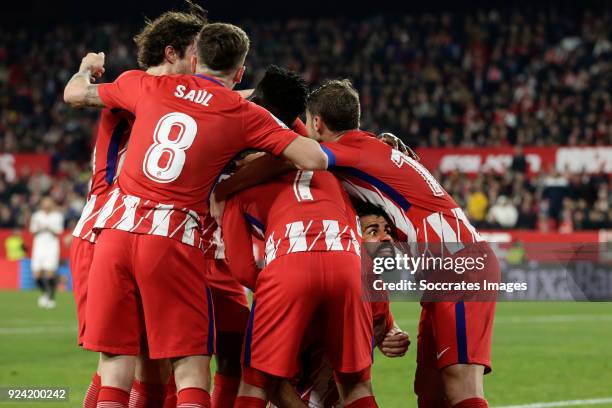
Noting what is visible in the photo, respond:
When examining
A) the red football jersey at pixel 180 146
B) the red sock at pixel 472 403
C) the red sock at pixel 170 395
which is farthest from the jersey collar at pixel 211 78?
the red sock at pixel 472 403

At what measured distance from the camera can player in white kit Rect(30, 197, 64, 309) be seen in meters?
19.3

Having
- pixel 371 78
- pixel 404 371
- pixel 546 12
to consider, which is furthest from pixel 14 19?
pixel 404 371

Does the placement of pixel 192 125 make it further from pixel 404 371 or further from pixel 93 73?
pixel 404 371

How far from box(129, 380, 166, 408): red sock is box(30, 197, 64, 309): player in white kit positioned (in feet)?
43.6

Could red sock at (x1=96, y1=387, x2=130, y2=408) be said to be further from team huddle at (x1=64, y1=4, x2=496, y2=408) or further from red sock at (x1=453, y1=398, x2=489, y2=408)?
red sock at (x1=453, y1=398, x2=489, y2=408)


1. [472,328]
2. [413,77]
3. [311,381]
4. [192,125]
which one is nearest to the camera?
[192,125]

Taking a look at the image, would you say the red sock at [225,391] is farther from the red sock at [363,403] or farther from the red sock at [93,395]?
the red sock at [363,403]

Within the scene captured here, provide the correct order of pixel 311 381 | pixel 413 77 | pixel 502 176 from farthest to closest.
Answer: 1. pixel 413 77
2. pixel 502 176
3. pixel 311 381

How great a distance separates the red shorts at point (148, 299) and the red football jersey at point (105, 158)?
673 mm

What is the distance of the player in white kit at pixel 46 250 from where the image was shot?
63.4 feet

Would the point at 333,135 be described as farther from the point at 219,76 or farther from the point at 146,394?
the point at 146,394

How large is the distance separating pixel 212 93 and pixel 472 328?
1.87 metres

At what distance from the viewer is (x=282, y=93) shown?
233 inches

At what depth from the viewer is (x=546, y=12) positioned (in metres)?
31.6
